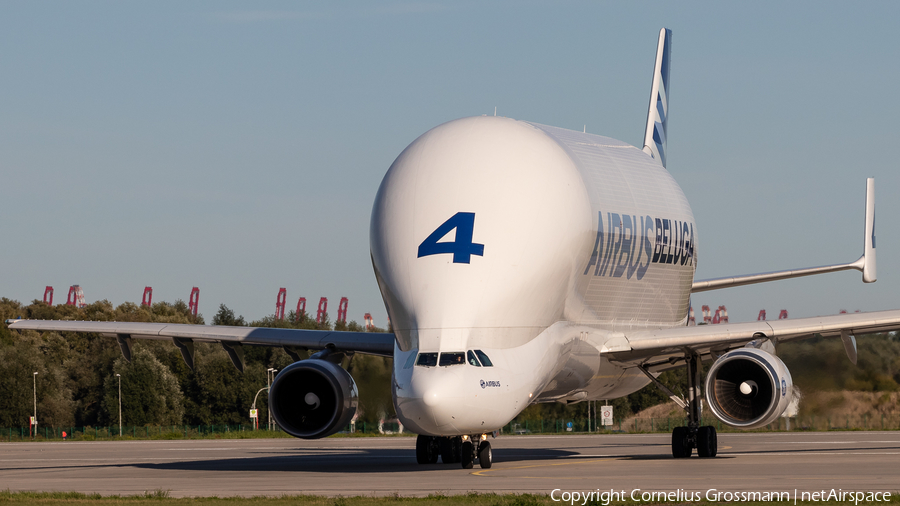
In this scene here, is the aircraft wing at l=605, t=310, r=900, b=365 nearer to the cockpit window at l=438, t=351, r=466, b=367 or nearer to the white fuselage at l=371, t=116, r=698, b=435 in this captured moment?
the white fuselage at l=371, t=116, r=698, b=435

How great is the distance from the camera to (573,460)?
27.6 m

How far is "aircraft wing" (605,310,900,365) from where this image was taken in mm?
25250

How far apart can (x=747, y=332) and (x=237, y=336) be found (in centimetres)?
1145

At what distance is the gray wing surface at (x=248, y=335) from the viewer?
26859 mm

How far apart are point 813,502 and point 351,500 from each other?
603 centimetres

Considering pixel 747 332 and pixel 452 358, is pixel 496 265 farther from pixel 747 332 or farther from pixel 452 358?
pixel 747 332

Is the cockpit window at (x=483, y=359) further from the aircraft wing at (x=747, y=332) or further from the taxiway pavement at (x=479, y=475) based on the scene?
the aircraft wing at (x=747, y=332)

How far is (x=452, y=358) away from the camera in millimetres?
20297

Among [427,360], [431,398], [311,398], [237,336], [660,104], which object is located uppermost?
[660,104]

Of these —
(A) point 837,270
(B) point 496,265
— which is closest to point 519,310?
(B) point 496,265

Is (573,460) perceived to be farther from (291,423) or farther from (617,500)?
(617,500)

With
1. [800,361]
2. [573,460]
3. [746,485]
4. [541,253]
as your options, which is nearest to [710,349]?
[573,460]

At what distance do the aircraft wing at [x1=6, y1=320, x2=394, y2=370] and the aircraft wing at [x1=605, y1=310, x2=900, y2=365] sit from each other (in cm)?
532

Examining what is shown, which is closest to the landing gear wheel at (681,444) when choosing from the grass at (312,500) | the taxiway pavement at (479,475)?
the taxiway pavement at (479,475)
